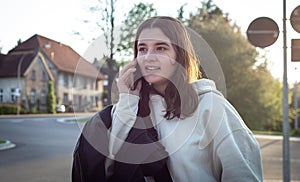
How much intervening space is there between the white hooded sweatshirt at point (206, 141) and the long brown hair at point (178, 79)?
0.04 meters

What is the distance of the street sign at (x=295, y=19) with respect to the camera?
4426mm

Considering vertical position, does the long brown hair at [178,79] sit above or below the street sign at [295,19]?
below

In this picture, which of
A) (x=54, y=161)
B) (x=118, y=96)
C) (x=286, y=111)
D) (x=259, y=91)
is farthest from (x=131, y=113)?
(x=259, y=91)

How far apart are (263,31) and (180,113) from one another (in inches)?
137

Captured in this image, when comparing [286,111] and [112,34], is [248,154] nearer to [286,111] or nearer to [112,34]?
[112,34]

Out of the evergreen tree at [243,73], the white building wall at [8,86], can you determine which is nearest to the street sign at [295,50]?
the evergreen tree at [243,73]

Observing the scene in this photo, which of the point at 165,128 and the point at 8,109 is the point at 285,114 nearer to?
the point at 165,128

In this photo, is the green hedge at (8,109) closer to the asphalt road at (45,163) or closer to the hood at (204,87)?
the asphalt road at (45,163)

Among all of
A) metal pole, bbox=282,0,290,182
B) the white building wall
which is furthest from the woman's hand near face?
the white building wall

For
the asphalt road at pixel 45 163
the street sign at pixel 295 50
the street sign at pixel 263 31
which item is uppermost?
the street sign at pixel 263 31

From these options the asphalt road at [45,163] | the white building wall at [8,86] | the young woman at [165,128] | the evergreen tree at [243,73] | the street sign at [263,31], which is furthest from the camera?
the white building wall at [8,86]

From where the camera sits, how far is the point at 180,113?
1.51 m

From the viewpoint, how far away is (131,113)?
57.2 inches

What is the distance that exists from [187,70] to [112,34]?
0.40 m
